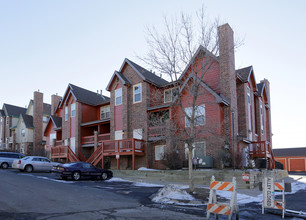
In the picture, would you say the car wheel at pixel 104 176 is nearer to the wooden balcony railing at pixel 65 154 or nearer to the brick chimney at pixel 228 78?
the wooden balcony railing at pixel 65 154

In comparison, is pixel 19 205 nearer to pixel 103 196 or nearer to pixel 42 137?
Answer: pixel 103 196

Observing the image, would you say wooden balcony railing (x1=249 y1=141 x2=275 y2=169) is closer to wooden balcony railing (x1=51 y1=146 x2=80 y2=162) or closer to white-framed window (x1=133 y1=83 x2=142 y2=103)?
white-framed window (x1=133 y1=83 x2=142 y2=103)

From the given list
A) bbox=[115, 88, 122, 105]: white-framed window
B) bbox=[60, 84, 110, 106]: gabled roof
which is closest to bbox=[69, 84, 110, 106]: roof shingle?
bbox=[60, 84, 110, 106]: gabled roof

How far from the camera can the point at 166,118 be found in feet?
84.4

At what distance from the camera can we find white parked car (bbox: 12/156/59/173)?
2522 centimetres

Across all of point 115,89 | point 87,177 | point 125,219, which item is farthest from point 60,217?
point 115,89

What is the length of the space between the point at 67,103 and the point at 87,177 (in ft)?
49.6

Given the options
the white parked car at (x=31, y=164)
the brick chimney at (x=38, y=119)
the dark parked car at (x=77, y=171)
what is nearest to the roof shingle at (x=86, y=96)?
the white parked car at (x=31, y=164)

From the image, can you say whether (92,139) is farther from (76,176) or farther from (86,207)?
(86,207)

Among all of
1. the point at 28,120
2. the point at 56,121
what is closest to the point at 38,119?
the point at 28,120

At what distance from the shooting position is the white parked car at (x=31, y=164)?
2522 cm

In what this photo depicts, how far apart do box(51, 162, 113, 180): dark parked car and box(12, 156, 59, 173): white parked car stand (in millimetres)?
6661

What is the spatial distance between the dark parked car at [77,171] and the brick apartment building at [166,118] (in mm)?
3893

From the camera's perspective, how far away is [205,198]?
41.8ft
